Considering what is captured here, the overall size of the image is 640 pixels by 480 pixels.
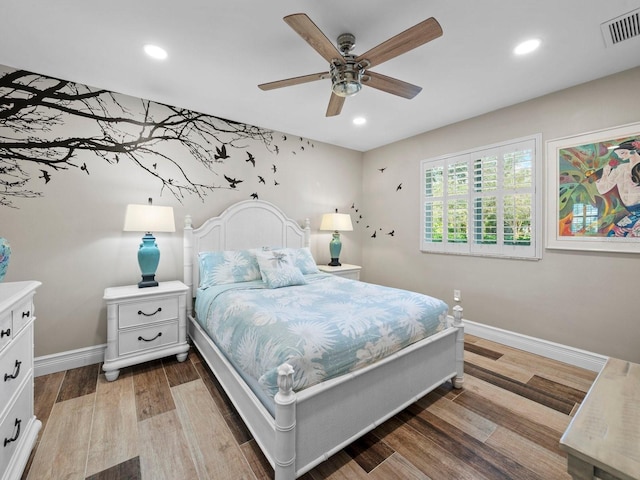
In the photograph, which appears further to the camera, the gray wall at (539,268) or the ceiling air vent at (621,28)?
the gray wall at (539,268)

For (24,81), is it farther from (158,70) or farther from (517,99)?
(517,99)

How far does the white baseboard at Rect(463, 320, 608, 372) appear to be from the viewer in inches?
99.5

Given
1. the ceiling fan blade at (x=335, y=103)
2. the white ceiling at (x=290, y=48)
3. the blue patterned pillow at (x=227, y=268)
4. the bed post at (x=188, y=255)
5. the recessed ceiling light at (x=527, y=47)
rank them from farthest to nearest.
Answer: the bed post at (x=188, y=255)
the blue patterned pillow at (x=227, y=268)
the ceiling fan blade at (x=335, y=103)
the recessed ceiling light at (x=527, y=47)
the white ceiling at (x=290, y=48)

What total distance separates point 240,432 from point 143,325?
4.50 feet

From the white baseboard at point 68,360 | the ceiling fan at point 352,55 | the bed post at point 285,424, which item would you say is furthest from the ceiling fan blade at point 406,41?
the white baseboard at point 68,360

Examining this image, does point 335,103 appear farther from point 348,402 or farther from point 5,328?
point 5,328

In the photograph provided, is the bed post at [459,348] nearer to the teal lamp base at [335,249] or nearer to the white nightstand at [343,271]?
the white nightstand at [343,271]

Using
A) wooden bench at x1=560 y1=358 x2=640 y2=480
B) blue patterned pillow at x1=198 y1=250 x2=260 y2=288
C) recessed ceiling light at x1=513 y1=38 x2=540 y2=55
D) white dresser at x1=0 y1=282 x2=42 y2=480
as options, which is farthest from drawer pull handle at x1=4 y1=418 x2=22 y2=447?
recessed ceiling light at x1=513 y1=38 x2=540 y2=55

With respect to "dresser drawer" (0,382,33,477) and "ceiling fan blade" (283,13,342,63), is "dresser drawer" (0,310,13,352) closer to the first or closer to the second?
"dresser drawer" (0,382,33,477)

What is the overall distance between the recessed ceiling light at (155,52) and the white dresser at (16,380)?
1.75m

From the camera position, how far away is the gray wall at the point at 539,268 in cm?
239

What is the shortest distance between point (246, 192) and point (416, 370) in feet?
8.90

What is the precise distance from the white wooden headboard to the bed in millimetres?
715

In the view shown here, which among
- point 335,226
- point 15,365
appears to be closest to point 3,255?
point 15,365
